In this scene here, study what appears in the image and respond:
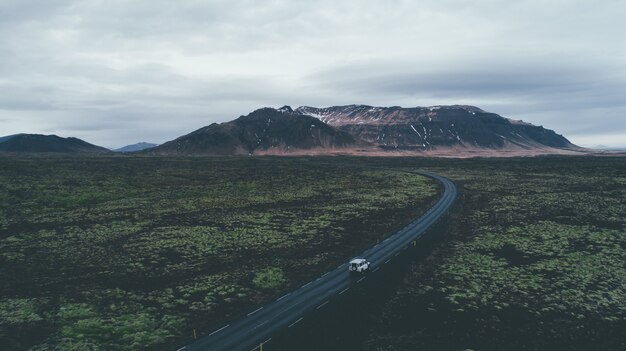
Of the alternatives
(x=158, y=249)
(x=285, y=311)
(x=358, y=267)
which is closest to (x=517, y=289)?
(x=358, y=267)

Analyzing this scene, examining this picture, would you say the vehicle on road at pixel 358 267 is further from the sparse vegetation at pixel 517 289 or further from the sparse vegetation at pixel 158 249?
the sparse vegetation at pixel 158 249

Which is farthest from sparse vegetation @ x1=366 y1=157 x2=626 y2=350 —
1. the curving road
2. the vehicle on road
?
the curving road

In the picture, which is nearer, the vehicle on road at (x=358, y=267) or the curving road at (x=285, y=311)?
the curving road at (x=285, y=311)

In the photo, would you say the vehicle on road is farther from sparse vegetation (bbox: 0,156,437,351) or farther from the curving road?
sparse vegetation (bbox: 0,156,437,351)

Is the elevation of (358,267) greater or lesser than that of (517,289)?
greater

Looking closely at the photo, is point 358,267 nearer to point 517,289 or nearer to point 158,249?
point 517,289

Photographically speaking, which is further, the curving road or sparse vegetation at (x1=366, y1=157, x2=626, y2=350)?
sparse vegetation at (x1=366, y1=157, x2=626, y2=350)

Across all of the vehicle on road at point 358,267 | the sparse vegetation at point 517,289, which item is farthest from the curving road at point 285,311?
the sparse vegetation at point 517,289

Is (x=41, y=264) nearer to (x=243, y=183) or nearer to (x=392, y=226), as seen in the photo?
(x=392, y=226)

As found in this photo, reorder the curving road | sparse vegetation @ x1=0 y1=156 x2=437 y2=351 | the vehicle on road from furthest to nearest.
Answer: the vehicle on road
sparse vegetation @ x1=0 y1=156 x2=437 y2=351
the curving road
